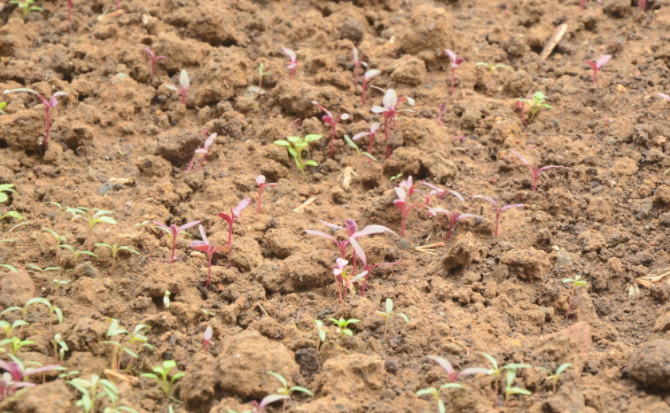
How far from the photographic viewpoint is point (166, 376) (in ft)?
8.66

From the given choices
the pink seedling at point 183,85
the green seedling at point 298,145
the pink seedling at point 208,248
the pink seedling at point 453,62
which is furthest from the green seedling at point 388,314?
the pink seedling at point 183,85

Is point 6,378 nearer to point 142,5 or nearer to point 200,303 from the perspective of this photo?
point 200,303

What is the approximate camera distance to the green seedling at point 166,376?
102 inches

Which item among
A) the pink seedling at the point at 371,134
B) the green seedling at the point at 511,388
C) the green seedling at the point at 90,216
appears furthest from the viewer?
the pink seedling at the point at 371,134

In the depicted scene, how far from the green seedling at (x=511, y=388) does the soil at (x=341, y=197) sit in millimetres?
47

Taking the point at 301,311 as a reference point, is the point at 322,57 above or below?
above

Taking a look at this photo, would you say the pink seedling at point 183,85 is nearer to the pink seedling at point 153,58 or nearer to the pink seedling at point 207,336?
the pink seedling at point 153,58

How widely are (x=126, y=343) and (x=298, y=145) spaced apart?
61.7 inches

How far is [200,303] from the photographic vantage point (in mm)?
2988

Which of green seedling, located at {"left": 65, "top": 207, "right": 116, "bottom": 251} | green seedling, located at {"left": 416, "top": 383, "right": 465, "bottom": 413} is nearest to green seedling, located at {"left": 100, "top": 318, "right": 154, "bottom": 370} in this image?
green seedling, located at {"left": 65, "top": 207, "right": 116, "bottom": 251}

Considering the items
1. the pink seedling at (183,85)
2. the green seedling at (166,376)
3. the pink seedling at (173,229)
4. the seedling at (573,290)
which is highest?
the pink seedling at (183,85)

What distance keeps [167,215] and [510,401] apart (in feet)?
6.45

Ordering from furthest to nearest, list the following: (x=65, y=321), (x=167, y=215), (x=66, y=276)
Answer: (x=167, y=215)
(x=66, y=276)
(x=65, y=321)

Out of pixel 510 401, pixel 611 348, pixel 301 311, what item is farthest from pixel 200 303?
pixel 611 348
